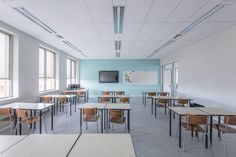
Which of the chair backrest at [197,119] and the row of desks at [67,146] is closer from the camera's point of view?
the row of desks at [67,146]

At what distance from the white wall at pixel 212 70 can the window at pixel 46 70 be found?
6573mm

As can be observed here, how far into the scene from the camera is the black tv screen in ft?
43.1

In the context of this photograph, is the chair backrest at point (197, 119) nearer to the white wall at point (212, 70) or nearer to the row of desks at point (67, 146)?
the row of desks at point (67, 146)

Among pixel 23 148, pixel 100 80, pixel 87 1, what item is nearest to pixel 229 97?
pixel 87 1

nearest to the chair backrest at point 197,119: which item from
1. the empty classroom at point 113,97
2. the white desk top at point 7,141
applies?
the empty classroom at point 113,97

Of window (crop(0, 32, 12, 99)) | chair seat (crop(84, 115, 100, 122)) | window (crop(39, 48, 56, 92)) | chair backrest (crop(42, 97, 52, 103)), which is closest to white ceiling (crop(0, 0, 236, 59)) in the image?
window (crop(0, 32, 12, 99))

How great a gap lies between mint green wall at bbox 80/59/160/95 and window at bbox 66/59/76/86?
727 millimetres

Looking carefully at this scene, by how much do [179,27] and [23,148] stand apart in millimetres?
4848

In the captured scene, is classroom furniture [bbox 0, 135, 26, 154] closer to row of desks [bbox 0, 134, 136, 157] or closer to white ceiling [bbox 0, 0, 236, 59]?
row of desks [bbox 0, 134, 136, 157]

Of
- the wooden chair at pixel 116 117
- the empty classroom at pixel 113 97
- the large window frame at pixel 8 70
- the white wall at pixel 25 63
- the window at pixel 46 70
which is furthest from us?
the window at pixel 46 70

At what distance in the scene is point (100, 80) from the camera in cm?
1322

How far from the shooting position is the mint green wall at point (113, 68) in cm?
1323

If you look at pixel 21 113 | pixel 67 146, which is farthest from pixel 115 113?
pixel 67 146

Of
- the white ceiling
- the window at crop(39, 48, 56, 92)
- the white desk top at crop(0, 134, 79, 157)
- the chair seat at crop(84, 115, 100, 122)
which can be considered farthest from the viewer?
the window at crop(39, 48, 56, 92)
